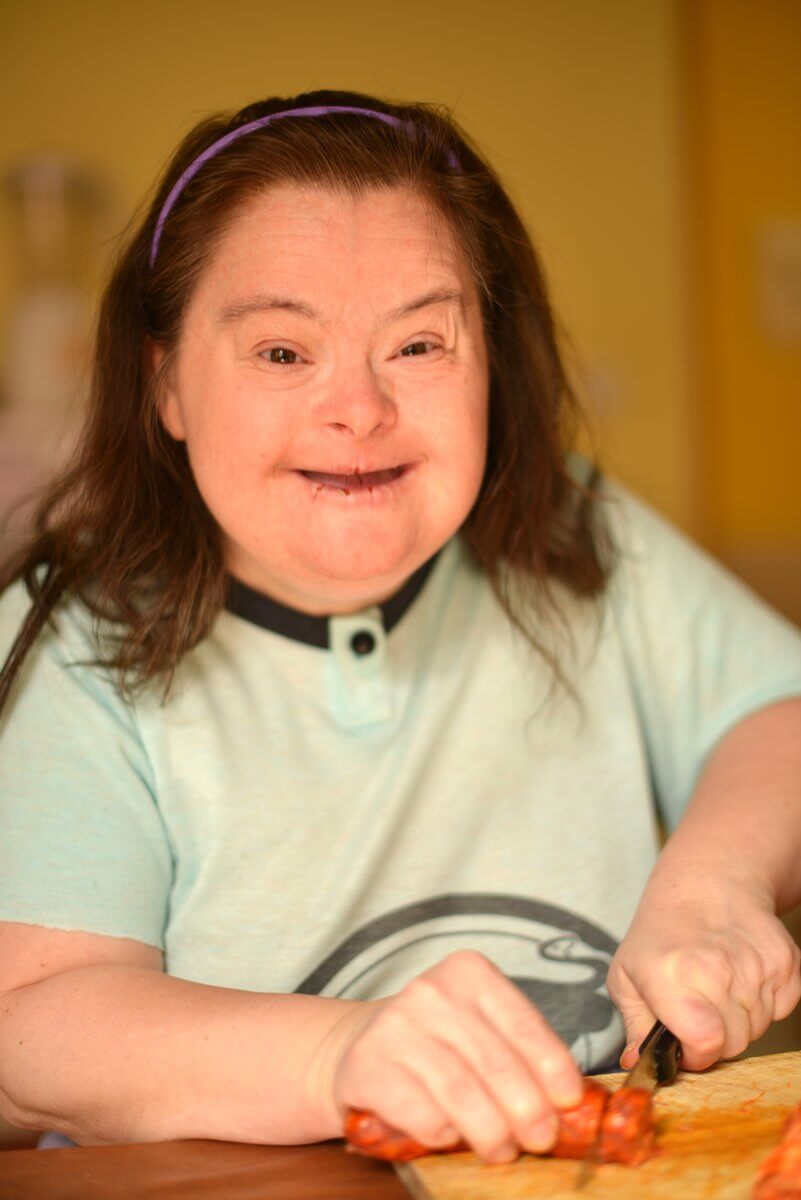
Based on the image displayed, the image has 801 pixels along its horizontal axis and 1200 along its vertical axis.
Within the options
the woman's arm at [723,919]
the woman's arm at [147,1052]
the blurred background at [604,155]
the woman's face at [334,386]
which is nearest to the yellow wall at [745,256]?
the blurred background at [604,155]

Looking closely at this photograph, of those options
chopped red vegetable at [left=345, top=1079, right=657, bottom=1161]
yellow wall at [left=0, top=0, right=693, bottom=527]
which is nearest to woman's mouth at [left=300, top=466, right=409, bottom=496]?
chopped red vegetable at [left=345, top=1079, right=657, bottom=1161]

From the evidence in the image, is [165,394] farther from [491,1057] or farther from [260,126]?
[491,1057]

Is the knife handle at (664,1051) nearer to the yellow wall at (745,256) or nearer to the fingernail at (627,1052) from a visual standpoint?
the fingernail at (627,1052)

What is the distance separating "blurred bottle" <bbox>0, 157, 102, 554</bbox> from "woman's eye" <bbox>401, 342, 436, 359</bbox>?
1.16 meters

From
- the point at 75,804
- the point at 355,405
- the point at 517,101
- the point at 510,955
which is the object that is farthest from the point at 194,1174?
the point at 517,101

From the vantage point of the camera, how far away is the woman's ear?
3.33 feet

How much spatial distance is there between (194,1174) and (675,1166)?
241 mm

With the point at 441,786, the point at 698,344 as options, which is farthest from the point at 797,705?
the point at 698,344

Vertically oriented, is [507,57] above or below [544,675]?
above

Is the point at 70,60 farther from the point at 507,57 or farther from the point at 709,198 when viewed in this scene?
the point at 709,198

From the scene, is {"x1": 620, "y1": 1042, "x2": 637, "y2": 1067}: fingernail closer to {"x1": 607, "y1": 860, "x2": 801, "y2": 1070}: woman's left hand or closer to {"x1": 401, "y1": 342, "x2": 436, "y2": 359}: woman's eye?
{"x1": 607, "y1": 860, "x2": 801, "y2": 1070}: woman's left hand

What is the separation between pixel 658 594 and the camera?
1146 millimetres

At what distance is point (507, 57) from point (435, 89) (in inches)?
9.4

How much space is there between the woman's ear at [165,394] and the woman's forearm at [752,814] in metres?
0.50
